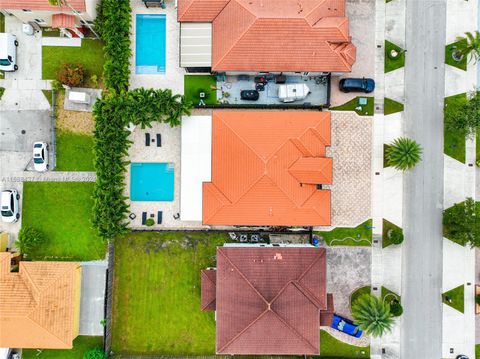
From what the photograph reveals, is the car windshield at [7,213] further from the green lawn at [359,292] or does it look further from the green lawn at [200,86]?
the green lawn at [359,292]

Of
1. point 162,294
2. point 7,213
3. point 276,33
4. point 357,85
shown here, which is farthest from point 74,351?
point 357,85

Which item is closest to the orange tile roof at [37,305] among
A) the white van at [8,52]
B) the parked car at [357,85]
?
the white van at [8,52]

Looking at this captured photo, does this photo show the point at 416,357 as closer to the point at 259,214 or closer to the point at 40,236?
the point at 259,214

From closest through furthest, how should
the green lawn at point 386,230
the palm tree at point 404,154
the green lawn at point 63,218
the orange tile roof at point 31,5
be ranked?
the orange tile roof at point 31,5, the palm tree at point 404,154, the green lawn at point 63,218, the green lawn at point 386,230

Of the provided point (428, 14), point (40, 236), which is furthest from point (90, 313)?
point (428, 14)

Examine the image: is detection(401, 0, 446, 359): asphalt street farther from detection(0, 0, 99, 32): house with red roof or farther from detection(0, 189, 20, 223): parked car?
detection(0, 189, 20, 223): parked car

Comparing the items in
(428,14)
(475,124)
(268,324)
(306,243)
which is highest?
(428,14)
